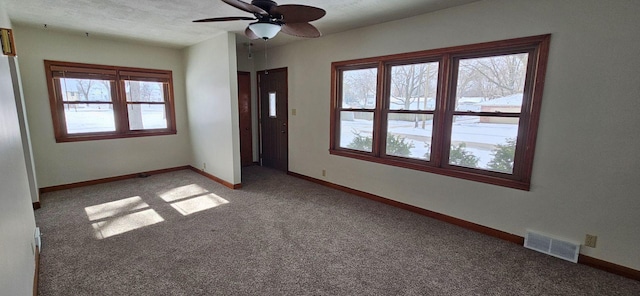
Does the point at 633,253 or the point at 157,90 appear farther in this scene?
the point at 157,90

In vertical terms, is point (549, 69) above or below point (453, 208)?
above

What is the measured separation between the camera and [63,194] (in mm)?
4258

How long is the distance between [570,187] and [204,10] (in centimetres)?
418

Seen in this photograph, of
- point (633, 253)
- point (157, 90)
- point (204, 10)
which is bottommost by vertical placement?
point (633, 253)

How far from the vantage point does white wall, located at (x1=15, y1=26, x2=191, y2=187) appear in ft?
13.4

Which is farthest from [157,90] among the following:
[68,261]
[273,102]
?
[68,261]

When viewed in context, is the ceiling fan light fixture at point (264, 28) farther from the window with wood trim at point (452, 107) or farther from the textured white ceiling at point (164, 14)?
the window with wood trim at point (452, 107)

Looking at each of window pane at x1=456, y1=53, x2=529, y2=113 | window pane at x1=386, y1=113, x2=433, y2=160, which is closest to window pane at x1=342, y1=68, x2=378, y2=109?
window pane at x1=386, y1=113, x2=433, y2=160

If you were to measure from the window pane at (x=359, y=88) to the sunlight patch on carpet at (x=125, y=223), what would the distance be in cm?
308

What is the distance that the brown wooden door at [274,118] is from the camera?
17.9ft

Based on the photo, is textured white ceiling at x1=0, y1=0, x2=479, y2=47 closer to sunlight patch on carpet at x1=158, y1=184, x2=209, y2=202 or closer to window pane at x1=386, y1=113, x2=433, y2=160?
window pane at x1=386, y1=113, x2=433, y2=160

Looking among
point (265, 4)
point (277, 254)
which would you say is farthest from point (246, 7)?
point (277, 254)

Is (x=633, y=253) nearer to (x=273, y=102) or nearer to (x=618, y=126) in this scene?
(x=618, y=126)

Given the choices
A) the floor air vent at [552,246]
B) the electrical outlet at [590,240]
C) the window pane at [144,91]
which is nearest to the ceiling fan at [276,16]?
the floor air vent at [552,246]
